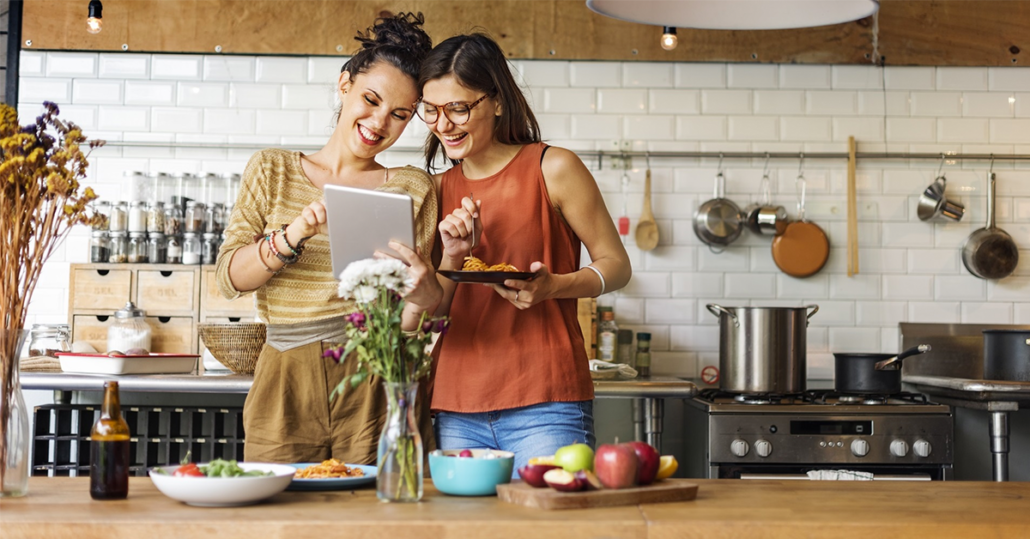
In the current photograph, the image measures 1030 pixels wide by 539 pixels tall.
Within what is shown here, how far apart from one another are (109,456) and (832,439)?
2.70m

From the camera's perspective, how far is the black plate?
6.24 feet

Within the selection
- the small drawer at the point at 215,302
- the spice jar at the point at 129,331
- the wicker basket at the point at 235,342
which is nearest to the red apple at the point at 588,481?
the wicker basket at the point at 235,342

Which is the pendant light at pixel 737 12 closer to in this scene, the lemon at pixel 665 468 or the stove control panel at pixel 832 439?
the lemon at pixel 665 468

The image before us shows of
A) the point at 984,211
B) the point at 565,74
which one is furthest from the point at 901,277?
the point at 565,74

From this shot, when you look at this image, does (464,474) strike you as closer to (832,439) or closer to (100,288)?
(832,439)

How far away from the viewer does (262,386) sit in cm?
220

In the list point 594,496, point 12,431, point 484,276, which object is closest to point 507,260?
point 484,276

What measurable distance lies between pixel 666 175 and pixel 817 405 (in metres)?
1.38

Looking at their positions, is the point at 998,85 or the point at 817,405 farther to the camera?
the point at 998,85

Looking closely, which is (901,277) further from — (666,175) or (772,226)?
(666,175)

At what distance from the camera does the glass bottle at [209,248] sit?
418 cm

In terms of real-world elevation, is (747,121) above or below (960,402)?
above

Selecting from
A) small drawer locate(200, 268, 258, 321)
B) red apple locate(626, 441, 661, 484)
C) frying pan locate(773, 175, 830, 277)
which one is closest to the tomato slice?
red apple locate(626, 441, 661, 484)

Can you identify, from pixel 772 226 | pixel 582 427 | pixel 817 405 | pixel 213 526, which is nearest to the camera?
pixel 213 526
